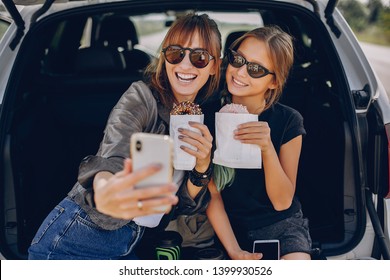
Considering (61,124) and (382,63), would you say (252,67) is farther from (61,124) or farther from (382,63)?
(382,63)

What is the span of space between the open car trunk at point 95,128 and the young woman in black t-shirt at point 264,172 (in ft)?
0.71

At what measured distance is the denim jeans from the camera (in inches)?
72.4

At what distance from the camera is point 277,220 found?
6.89 ft

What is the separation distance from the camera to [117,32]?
434cm

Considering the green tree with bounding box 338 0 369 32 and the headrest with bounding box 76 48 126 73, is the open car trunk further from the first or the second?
the green tree with bounding box 338 0 369 32

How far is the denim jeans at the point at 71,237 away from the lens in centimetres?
184

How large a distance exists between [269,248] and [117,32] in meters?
2.77

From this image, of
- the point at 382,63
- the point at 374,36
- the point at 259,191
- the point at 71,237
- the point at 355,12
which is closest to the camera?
the point at 71,237

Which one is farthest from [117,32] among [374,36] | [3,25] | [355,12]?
[355,12]

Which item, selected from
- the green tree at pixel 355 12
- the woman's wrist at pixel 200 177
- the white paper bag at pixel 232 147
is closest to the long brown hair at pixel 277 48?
the white paper bag at pixel 232 147

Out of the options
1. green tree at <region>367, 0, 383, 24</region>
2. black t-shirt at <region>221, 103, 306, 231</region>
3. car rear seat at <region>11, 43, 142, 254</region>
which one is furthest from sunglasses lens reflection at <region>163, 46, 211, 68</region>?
green tree at <region>367, 0, 383, 24</region>

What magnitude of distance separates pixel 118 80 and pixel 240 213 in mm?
1332
